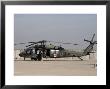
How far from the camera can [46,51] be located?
2.53 metres

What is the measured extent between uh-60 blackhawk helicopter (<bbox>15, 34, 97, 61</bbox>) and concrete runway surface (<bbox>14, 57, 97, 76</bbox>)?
4cm

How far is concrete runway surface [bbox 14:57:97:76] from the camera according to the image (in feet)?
8.19

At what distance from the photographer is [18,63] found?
2498mm

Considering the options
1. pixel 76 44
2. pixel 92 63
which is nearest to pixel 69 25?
pixel 76 44

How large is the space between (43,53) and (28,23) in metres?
0.22

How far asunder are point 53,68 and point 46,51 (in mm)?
126

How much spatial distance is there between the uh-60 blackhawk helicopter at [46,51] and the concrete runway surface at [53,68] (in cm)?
4

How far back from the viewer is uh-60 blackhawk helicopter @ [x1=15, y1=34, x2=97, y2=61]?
98.4 inches

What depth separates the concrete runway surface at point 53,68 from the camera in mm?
2496

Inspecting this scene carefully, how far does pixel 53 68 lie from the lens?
8.18 feet

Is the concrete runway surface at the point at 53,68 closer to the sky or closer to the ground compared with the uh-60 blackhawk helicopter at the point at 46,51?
closer to the ground

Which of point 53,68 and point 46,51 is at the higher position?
point 46,51

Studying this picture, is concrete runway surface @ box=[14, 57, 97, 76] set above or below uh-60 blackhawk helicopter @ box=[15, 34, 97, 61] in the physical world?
below

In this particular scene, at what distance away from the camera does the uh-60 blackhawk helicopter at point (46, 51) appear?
8.20 feet
